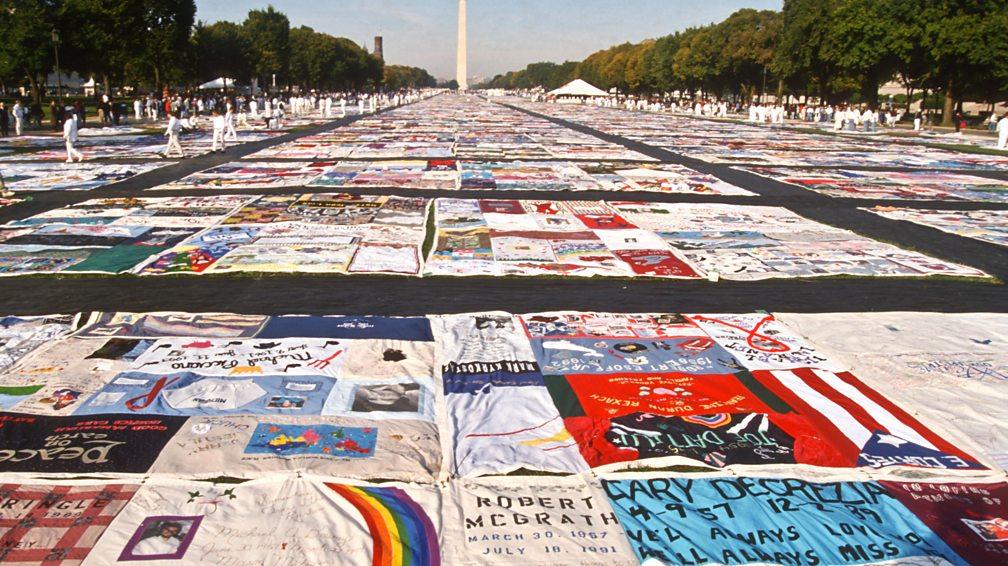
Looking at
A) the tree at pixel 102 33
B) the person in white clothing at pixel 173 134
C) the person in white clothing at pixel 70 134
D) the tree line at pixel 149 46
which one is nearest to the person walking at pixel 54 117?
the tree line at pixel 149 46

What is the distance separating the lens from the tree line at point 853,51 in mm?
45000

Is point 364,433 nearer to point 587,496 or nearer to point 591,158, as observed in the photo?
point 587,496

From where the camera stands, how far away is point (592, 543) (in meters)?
4.67

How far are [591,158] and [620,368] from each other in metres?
21.3

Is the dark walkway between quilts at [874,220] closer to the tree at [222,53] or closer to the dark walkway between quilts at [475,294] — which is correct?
the dark walkway between quilts at [475,294]

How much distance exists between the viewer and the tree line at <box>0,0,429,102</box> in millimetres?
37191

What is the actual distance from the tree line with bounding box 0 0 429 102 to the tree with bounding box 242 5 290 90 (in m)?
0.12

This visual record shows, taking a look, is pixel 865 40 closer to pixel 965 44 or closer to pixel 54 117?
pixel 965 44

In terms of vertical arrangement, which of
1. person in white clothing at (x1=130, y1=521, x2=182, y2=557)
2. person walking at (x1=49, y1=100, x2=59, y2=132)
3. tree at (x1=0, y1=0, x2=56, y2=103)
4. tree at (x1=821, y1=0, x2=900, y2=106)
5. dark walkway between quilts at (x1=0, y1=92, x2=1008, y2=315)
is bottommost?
person in white clothing at (x1=130, y1=521, x2=182, y2=557)

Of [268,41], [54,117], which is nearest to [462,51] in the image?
[268,41]

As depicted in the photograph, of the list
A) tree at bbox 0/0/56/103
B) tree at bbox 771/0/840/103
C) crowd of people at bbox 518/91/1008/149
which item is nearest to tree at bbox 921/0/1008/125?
crowd of people at bbox 518/91/1008/149

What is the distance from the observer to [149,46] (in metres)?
51.4

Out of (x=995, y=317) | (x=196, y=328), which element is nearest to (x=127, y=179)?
Answer: (x=196, y=328)

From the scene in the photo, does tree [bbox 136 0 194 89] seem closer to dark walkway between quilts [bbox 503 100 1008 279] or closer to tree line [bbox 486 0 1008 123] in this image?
dark walkway between quilts [bbox 503 100 1008 279]
